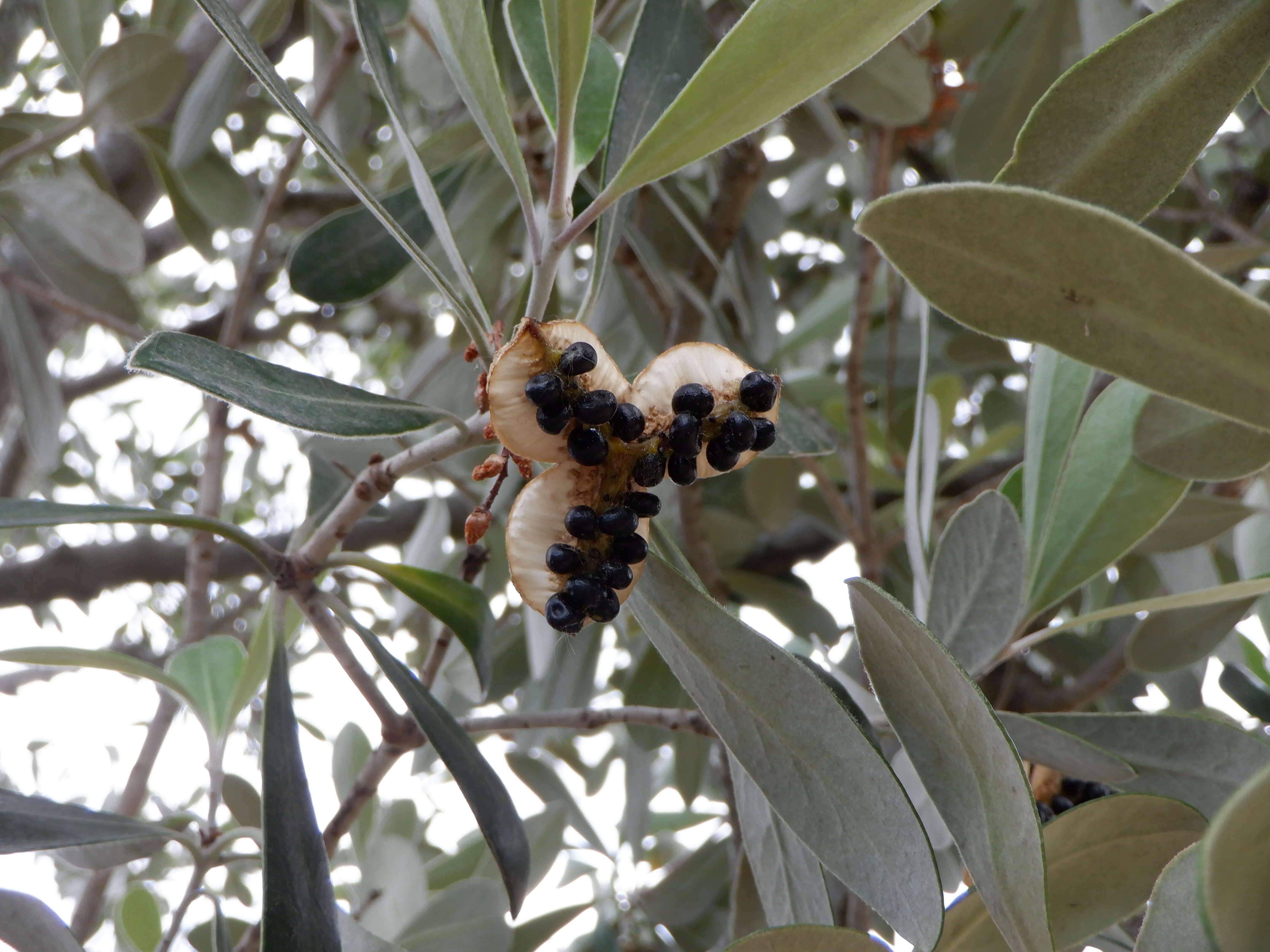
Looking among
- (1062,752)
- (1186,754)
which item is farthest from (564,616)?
(1186,754)

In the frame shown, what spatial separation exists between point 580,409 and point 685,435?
54mm

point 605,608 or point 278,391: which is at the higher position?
point 278,391

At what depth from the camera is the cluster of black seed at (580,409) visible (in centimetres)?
47

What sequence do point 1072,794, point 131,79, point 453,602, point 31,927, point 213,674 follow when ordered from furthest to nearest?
point 131,79 < point 213,674 < point 1072,794 < point 453,602 < point 31,927

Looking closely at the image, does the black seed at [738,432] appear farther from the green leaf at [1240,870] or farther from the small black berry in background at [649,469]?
the green leaf at [1240,870]

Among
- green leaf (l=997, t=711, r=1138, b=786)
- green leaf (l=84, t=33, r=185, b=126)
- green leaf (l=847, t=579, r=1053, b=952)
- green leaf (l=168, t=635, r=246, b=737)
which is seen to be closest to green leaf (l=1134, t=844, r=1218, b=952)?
green leaf (l=847, t=579, r=1053, b=952)

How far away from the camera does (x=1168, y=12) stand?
0.44 metres

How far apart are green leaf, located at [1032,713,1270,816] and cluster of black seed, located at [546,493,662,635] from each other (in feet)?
1.17

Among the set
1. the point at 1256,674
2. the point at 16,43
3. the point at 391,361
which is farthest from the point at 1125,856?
the point at 391,361

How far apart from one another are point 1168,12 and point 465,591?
531 millimetres

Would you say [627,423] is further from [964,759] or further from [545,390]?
[964,759]

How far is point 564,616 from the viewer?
481 mm

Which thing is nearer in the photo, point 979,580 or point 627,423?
point 627,423

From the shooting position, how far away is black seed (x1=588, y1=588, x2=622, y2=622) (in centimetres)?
48
